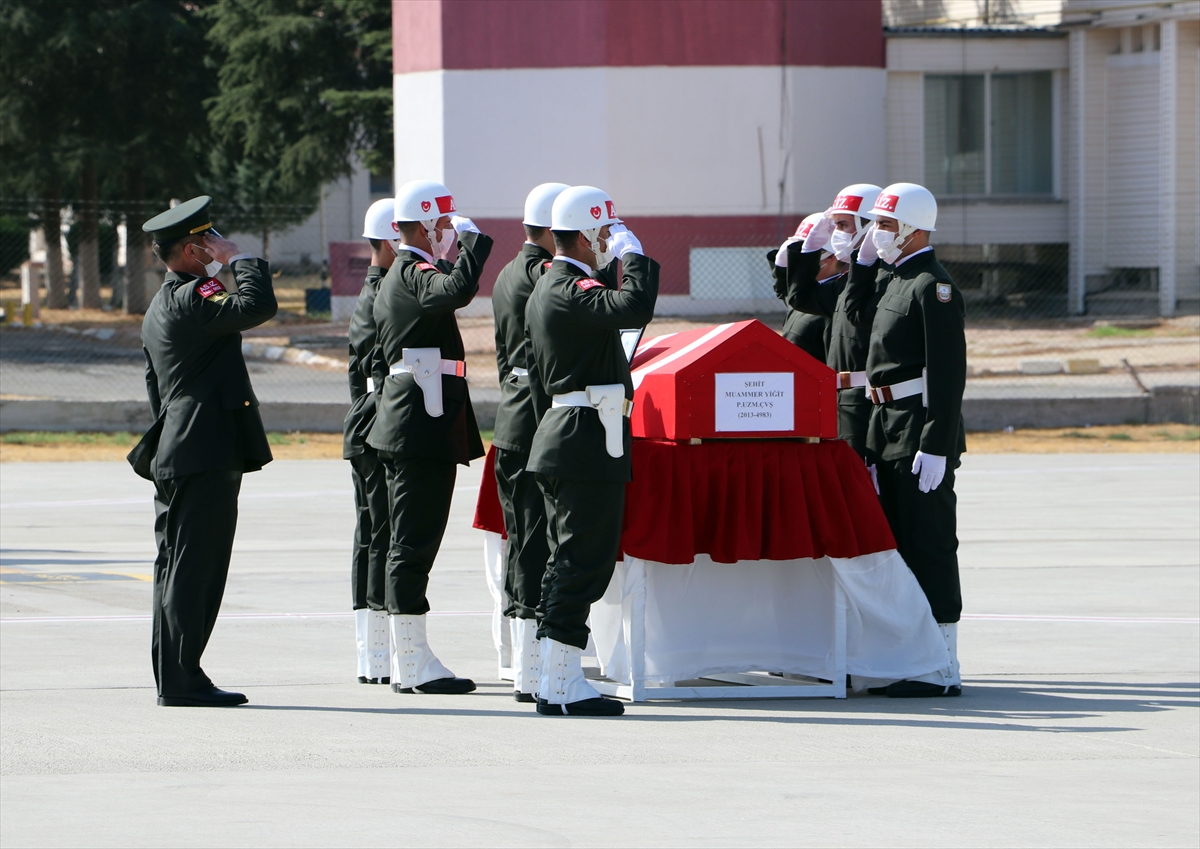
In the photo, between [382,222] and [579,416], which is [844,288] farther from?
[382,222]

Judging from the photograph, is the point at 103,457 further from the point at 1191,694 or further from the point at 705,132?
the point at 705,132

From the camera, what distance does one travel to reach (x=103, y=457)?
19.3m

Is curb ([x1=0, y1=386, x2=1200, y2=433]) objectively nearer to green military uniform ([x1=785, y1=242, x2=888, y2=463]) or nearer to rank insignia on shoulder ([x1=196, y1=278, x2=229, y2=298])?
→ green military uniform ([x1=785, y1=242, x2=888, y2=463])

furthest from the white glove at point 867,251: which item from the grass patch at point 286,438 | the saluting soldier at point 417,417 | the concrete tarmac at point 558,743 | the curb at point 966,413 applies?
the grass patch at point 286,438

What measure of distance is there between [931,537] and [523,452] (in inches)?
74.2

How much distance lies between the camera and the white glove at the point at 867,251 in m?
8.08

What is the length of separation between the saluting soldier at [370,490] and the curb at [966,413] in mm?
12551

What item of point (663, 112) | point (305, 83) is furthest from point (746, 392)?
point (305, 83)

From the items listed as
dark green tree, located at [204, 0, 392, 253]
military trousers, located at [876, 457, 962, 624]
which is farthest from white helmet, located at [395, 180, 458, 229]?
dark green tree, located at [204, 0, 392, 253]

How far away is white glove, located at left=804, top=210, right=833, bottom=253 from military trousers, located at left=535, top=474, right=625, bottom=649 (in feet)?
6.03

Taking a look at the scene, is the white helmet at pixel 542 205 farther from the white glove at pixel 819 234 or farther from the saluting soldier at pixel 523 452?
the white glove at pixel 819 234

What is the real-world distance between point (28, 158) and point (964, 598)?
111ft

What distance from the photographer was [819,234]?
830cm

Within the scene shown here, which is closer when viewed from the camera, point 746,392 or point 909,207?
point 746,392
